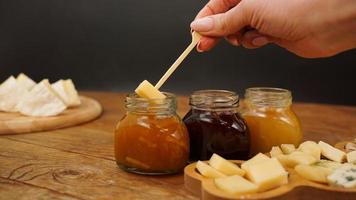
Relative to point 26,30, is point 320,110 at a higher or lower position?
lower

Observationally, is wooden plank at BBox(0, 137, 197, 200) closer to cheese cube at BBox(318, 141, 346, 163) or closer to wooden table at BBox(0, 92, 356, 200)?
wooden table at BBox(0, 92, 356, 200)

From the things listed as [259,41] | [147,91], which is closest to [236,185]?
[147,91]

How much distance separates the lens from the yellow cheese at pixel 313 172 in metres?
0.89

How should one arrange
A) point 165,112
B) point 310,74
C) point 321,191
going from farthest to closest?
point 310,74
point 165,112
point 321,191

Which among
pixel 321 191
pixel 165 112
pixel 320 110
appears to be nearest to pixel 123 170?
pixel 165 112

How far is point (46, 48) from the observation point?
2.48 m

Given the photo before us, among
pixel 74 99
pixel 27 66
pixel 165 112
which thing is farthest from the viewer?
pixel 27 66

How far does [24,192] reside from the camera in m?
0.93

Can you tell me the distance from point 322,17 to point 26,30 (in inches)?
65.1

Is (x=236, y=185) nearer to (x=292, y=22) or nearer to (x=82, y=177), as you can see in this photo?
(x=82, y=177)

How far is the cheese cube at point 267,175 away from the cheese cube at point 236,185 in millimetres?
13

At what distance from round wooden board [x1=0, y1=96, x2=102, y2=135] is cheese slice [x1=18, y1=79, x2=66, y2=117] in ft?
0.07

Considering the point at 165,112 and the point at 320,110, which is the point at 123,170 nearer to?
the point at 165,112

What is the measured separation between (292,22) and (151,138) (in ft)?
1.62
